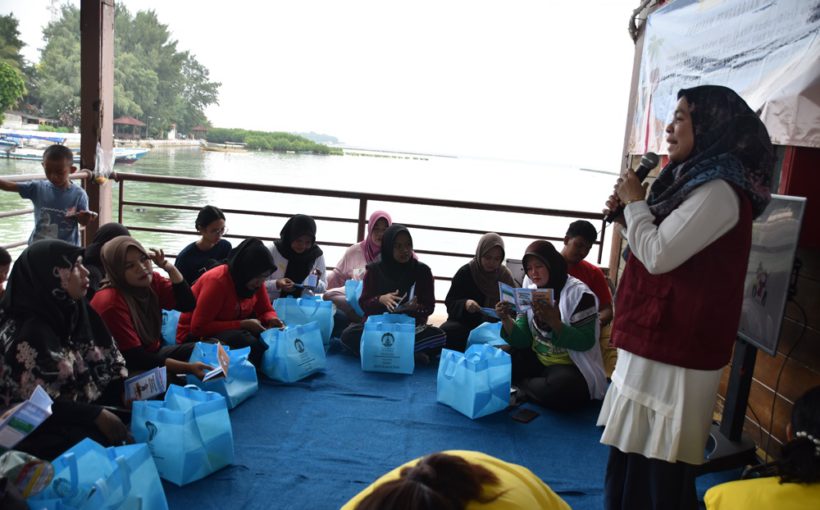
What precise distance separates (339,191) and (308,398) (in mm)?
2116

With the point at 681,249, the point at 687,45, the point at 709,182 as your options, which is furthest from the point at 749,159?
the point at 687,45

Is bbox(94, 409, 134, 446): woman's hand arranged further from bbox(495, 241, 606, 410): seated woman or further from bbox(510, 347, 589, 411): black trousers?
bbox(510, 347, 589, 411): black trousers

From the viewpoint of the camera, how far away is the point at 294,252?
4.00 meters

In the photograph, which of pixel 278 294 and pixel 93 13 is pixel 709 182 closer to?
pixel 278 294

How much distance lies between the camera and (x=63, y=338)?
6.63ft

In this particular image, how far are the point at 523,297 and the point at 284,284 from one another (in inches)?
67.3

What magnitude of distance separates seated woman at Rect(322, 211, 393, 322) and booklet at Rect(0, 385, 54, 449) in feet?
8.21


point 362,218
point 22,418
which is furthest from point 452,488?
point 362,218

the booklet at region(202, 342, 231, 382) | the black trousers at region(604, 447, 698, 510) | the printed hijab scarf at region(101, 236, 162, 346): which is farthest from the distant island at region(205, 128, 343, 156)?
the black trousers at region(604, 447, 698, 510)

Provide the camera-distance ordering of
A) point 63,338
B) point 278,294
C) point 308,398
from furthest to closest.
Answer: point 278,294
point 308,398
point 63,338

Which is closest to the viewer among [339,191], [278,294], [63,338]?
[63,338]

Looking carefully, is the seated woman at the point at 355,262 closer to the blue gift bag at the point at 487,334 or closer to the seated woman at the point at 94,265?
the blue gift bag at the point at 487,334

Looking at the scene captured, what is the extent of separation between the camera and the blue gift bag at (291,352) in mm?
3092

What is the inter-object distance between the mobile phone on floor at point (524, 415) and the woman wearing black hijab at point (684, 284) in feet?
3.73
